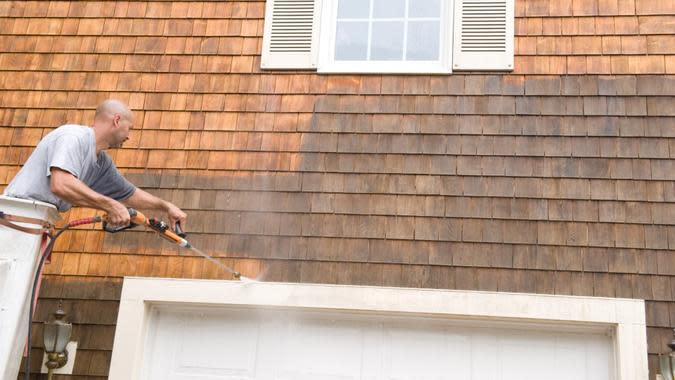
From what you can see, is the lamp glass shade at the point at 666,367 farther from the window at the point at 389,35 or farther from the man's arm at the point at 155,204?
the man's arm at the point at 155,204

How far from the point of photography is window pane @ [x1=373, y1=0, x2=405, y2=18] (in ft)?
16.0

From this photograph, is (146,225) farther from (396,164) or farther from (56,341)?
(396,164)

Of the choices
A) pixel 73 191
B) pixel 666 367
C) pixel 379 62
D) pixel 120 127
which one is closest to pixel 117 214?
pixel 73 191

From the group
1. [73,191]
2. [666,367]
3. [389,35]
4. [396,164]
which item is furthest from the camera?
[389,35]

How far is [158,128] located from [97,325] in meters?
1.27

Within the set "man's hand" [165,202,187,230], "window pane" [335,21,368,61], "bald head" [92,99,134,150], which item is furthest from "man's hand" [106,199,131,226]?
"window pane" [335,21,368,61]

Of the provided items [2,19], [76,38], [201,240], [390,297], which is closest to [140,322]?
[201,240]

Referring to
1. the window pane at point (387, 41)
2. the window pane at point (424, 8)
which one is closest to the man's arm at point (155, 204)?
the window pane at point (387, 41)

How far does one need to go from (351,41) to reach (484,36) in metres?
0.86

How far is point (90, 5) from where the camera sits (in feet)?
16.5

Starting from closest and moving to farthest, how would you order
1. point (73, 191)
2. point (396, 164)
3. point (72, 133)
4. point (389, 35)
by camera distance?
point (73, 191) < point (72, 133) < point (396, 164) < point (389, 35)

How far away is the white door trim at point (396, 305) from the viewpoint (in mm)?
A: 3990

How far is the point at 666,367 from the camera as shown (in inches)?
149

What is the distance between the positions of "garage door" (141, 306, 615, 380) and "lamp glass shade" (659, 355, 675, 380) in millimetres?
303
